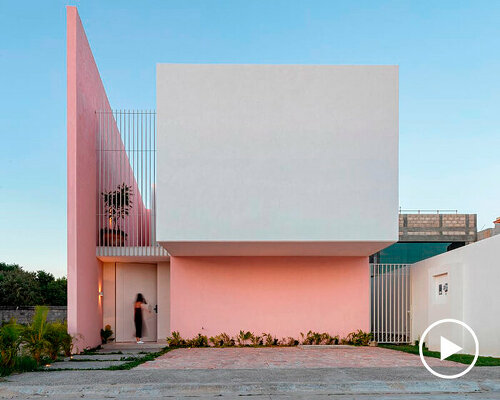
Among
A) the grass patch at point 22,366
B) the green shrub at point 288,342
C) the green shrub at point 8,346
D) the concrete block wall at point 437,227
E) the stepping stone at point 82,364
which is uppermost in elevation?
the concrete block wall at point 437,227

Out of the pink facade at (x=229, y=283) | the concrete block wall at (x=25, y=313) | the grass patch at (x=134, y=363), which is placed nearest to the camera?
the grass patch at (x=134, y=363)

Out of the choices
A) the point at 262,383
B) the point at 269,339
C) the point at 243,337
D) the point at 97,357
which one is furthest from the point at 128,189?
the point at 262,383

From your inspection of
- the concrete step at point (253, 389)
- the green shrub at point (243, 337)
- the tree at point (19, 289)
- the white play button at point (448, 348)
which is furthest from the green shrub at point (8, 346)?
the tree at point (19, 289)

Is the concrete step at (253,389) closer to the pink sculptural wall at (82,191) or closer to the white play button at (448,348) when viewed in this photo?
the white play button at (448,348)

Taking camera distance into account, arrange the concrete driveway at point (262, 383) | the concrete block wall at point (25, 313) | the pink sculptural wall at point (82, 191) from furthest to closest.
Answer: the concrete block wall at point (25, 313)
the pink sculptural wall at point (82, 191)
the concrete driveway at point (262, 383)

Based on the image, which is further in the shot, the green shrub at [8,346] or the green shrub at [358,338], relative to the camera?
the green shrub at [358,338]

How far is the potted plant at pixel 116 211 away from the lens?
44.6 feet

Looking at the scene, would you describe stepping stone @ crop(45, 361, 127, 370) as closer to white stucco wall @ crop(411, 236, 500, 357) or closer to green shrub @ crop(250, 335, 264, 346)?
green shrub @ crop(250, 335, 264, 346)

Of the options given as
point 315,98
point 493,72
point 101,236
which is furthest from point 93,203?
point 493,72

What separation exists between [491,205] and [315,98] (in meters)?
19.3

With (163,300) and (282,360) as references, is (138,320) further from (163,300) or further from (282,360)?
(282,360)

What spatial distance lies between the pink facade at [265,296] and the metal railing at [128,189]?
1.26 metres

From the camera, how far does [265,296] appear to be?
13.8m

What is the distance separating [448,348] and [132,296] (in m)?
8.75
